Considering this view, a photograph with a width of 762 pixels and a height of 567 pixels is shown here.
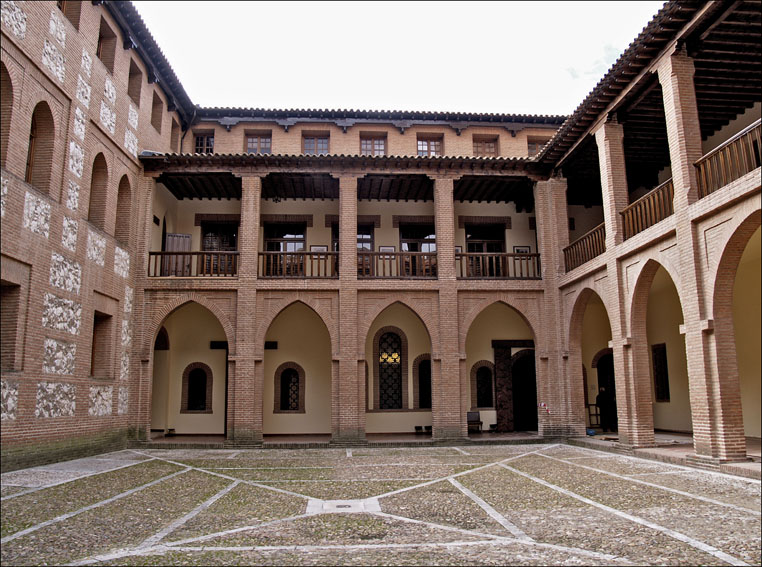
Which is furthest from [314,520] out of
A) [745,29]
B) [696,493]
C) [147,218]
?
[147,218]

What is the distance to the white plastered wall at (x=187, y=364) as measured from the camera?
18.9 metres

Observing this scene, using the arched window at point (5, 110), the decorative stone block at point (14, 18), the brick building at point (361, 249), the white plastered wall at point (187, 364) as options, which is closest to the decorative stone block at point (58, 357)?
the brick building at point (361, 249)

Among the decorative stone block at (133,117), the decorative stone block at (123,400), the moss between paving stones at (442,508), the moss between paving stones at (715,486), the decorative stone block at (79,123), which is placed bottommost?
the moss between paving stones at (442,508)

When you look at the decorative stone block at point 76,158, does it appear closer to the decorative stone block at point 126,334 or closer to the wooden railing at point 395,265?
the decorative stone block at point 126,334

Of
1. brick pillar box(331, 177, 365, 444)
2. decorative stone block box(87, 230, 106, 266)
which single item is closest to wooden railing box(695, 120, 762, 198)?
brick pillar box(331, 177, 365, 444)

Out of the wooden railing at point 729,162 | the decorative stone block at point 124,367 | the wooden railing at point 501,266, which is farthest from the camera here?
the wooden railing at point 501,266

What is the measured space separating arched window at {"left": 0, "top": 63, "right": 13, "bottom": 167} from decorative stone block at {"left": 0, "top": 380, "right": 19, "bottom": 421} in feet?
13.5

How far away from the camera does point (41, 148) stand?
1263cm

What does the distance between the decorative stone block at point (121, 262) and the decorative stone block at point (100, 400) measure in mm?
3038

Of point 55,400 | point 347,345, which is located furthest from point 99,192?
point 347,345

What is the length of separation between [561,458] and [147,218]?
12.8 metres

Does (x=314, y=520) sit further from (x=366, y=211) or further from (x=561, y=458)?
(x=366, y=211)

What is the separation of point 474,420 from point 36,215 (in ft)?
42.5

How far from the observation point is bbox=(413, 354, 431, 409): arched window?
1928cm
